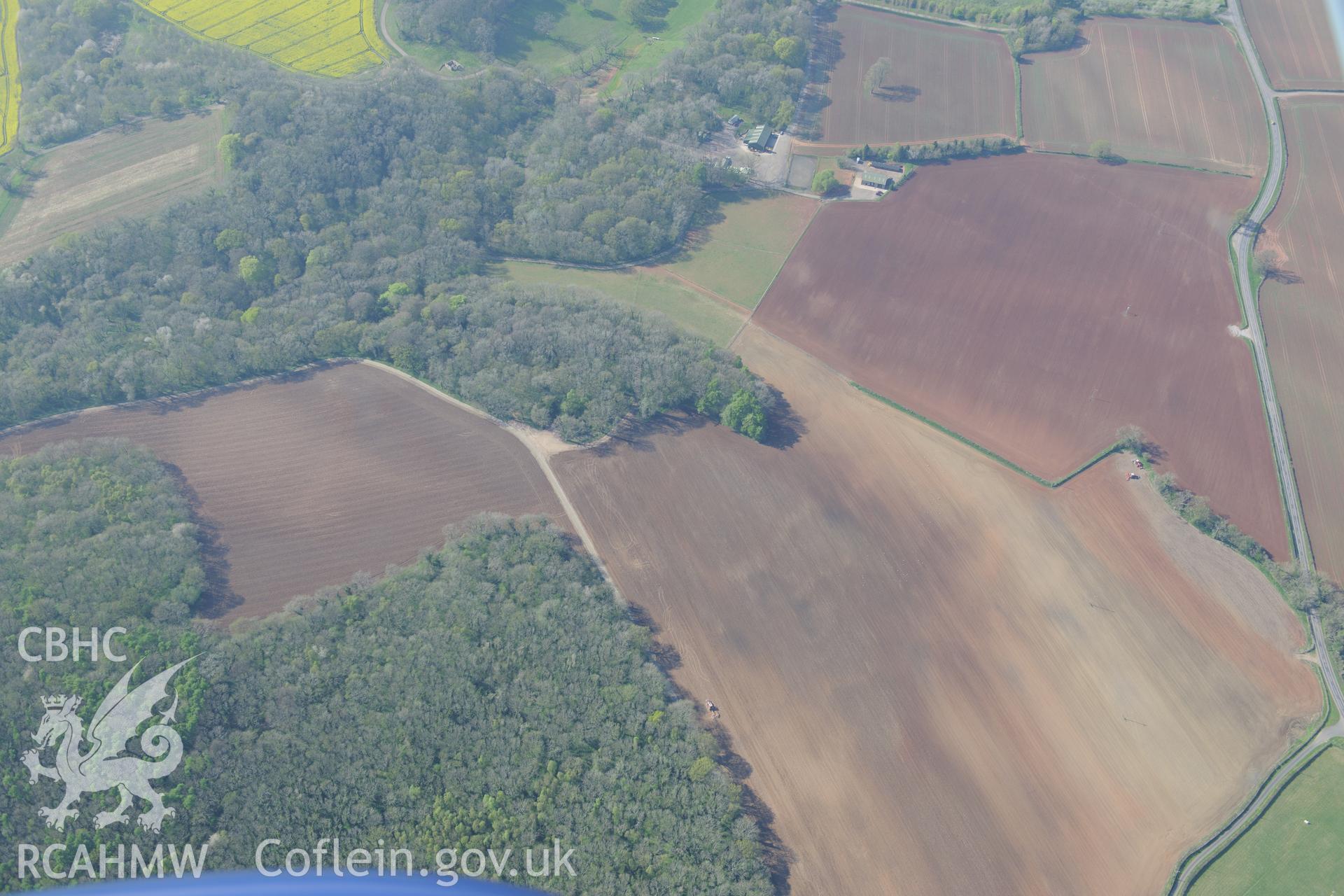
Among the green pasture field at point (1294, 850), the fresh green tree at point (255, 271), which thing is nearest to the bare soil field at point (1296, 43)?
the green pasture field at point (1294, 850)

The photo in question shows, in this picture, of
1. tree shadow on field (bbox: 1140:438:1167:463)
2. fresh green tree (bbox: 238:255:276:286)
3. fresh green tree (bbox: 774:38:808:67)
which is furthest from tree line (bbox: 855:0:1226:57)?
fresh green tree (bbox: 238:255:276:286)

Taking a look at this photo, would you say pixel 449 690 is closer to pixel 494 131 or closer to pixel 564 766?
pixel 564 766

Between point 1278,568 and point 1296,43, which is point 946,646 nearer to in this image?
point 1278,568

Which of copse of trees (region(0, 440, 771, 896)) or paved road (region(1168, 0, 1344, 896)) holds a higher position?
paved road (region(1168, 0, 1344, 896))

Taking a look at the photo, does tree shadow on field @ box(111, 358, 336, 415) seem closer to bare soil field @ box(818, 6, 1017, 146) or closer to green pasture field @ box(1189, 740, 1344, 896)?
bare soil field @ box(818, 6, 1017, 146)

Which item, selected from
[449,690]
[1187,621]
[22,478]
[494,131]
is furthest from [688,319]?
[22,478]

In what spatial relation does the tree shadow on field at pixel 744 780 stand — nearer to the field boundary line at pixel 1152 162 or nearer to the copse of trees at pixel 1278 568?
the copse of trees at pixel 1278 568
